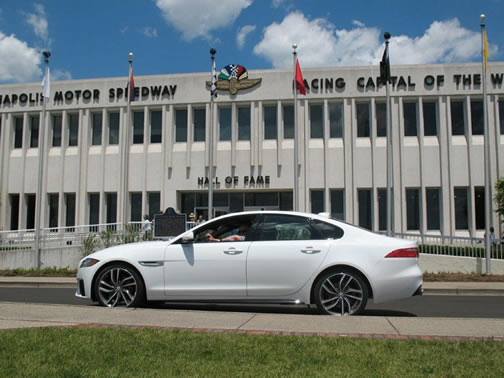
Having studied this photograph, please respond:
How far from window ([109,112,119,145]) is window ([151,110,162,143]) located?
2.13 meters

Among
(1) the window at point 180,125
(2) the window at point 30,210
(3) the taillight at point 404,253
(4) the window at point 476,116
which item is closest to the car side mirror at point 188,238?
(3) the taillight at point 404,253

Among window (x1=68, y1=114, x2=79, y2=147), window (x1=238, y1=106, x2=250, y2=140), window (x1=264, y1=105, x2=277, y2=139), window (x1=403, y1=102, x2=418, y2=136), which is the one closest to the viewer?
window (x1=403, y1=102, x2=418, y2=136)

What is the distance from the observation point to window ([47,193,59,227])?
1142 inches

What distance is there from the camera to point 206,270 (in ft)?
24.9

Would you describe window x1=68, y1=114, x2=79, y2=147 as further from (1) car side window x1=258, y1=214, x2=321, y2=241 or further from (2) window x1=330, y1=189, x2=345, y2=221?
(1) car side window x1=258, y1=214, x2=321, y2=241

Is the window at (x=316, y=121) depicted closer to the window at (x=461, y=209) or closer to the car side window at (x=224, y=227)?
the window at (x=461, y=209)

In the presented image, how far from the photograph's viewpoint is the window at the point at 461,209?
25.3 metres

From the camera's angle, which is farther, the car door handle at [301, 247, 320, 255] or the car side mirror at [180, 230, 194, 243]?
the car side mirror at [180, 230, 194, 243]

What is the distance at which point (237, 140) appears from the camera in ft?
89.9

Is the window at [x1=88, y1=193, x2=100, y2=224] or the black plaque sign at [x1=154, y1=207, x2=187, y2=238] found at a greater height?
the window at [x1=88, y1=193, x2=100, y2=224]

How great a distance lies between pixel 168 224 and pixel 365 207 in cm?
1321

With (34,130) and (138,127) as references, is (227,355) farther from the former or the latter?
(34,130)

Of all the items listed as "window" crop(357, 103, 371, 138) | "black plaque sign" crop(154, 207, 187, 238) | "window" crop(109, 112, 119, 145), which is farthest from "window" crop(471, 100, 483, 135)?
"window" crop(109, 112, 119, 145)

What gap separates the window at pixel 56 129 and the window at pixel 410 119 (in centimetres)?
1929
